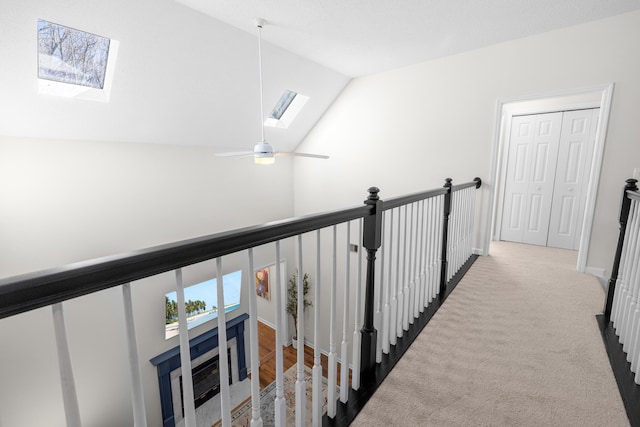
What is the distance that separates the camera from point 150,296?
421 cm

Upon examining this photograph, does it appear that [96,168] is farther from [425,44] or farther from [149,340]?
[425,44]

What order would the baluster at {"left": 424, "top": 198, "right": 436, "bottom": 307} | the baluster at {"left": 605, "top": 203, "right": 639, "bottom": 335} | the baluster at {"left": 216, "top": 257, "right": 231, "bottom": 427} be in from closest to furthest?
the baluster at {"left": 216, "top": 257, "right": 231, "bottom": 427} < the baluster at {"left": 605, "top": 203, "right": 639, "bottom": 335} < the baluster at {"left": 424, "top": 198, "right": 436, "bottom": 307}

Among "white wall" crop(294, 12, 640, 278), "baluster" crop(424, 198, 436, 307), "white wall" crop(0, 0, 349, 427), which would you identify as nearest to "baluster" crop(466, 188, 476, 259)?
"white wall" crop(294, 12, 640, 278)

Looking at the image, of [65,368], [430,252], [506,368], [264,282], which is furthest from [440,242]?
[264,282]

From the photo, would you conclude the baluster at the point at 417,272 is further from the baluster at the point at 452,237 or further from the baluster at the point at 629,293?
the baluster at the point at 629,293

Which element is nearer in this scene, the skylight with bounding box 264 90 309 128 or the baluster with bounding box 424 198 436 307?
the baluster with bounding box 424 198 436 307

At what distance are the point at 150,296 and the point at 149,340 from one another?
0.64 meters

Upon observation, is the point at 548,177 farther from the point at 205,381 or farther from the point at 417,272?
the point at 205,381

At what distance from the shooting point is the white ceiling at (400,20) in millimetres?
2703

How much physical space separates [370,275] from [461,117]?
327 centimetres

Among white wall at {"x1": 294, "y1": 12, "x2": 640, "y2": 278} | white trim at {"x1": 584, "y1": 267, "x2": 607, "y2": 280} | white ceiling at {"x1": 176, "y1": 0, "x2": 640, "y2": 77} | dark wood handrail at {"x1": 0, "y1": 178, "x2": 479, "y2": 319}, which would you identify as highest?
white ceiling at {"x1": 176, "y1": 0, "x2": 640, "y2": 77}

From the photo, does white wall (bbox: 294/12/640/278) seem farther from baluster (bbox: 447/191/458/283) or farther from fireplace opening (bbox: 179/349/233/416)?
fireplace opening (bbox: 179/349/233/416)

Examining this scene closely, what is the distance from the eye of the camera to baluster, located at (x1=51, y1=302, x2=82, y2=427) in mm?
590

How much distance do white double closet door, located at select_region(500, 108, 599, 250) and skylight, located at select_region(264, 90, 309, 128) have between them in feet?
11.0
